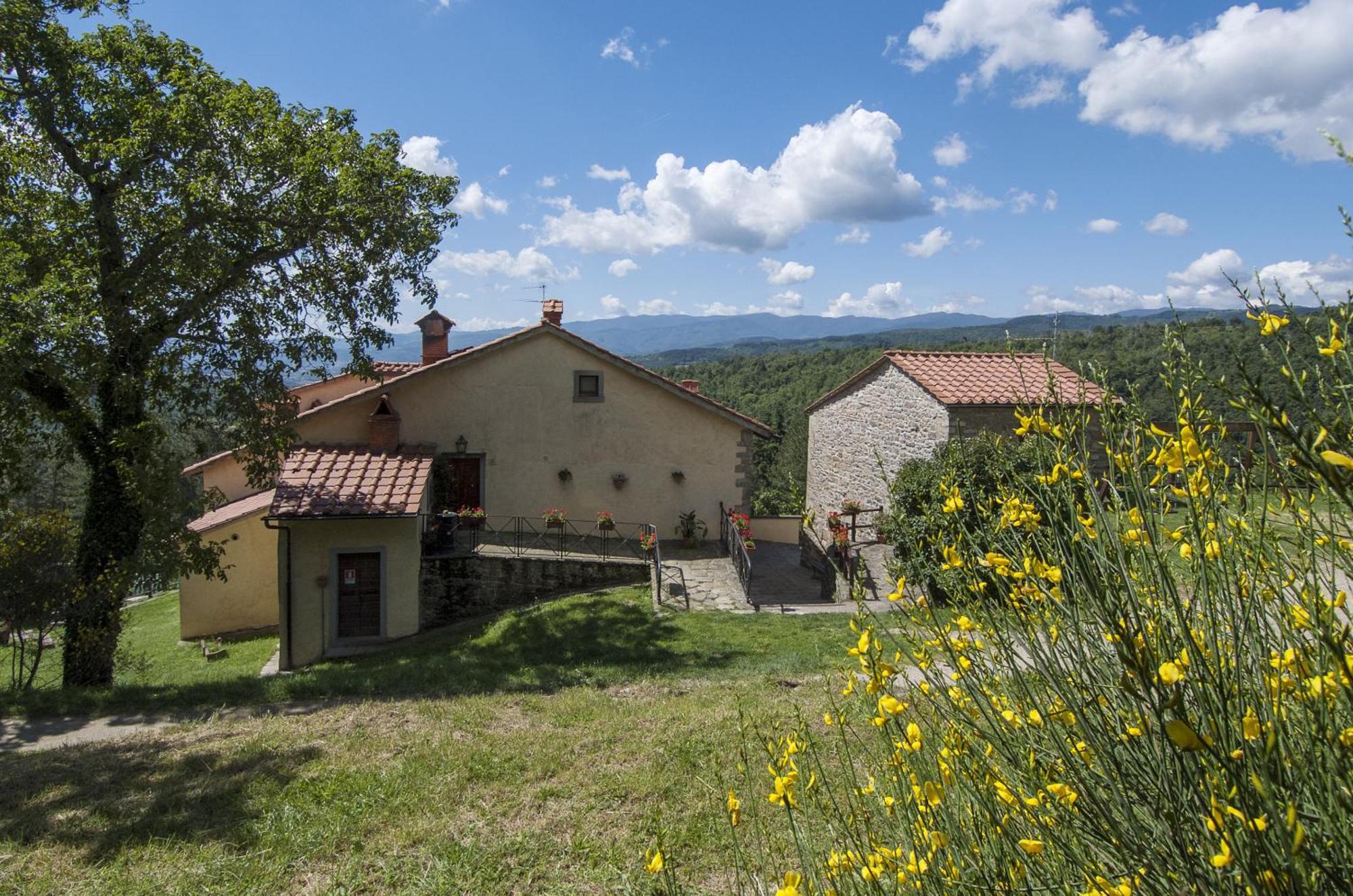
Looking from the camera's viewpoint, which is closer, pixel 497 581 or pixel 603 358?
pixel 497 581

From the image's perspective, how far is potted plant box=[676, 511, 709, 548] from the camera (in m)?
18.0

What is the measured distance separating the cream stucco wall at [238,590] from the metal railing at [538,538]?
5.57m

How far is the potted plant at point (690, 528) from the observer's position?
18.0 meters

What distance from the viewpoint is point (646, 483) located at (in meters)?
18.2

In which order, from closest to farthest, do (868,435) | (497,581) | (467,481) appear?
(497,581) < (467,481) < (868,435)

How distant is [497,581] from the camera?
15.4 m

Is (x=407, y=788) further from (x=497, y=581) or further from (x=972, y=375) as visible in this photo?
(x=972, y=375)

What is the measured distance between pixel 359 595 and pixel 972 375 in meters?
13.4

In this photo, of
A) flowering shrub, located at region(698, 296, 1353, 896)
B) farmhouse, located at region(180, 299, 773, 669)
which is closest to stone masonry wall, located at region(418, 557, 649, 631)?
farmhouse, located at region(180, 299, 773, 669)

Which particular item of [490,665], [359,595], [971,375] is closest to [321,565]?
[359,595]

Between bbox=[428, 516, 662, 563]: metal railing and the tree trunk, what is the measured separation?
5.16m

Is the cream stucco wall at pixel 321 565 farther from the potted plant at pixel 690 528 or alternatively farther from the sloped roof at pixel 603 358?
the potted plant at pixel 690 528

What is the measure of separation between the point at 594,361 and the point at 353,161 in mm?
7016

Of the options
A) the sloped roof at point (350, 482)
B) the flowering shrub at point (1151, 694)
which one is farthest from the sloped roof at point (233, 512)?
the flowering shrub at point (1151, 694)
